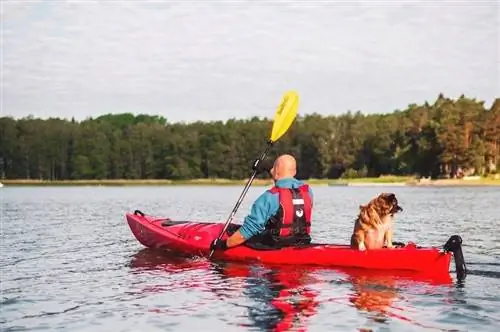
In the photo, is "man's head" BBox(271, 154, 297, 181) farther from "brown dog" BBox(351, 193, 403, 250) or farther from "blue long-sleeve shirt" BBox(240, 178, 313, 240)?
"brown dog" BBox(351, 193, 403, 250)

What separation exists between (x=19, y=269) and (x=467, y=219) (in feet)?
47.8

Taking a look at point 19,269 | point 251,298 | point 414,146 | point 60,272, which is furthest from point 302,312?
point 414,146

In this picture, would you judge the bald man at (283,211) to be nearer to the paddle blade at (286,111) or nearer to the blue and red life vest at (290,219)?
the blue and red life vest at (290,219)

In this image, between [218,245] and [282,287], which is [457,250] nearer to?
[282,287]

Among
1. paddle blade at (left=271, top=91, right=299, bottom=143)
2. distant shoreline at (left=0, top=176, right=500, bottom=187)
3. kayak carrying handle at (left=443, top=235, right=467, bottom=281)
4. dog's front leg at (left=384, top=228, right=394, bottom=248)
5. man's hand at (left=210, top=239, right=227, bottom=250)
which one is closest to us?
kayak carrying handle at (left=443, top=235, right=467, bottom=281)

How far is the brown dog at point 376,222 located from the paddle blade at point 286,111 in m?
3.33

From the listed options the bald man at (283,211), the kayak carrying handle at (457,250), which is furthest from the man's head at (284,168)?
the kayak carrying handle at (457,250)

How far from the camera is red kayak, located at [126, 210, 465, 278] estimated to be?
30.8 feet

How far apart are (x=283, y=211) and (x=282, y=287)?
135 cm

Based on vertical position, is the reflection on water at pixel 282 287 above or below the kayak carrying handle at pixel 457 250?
below

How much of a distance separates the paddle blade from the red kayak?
2.06m

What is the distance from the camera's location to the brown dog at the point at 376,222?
951 centimetres

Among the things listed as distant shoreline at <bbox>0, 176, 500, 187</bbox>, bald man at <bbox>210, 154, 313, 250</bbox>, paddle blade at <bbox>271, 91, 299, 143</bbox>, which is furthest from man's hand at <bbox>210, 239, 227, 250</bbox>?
distant shoreline at <bbox>0, 176, 500, 187</bbox>

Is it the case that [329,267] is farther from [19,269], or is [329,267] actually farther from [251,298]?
[19,269]
